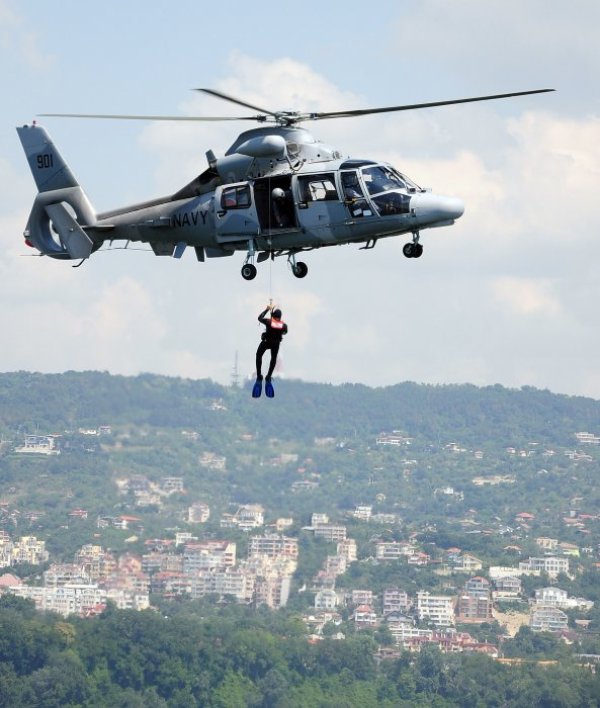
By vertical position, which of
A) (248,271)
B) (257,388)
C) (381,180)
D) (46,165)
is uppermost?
(46,165)

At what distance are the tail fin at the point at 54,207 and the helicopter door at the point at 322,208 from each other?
774cm

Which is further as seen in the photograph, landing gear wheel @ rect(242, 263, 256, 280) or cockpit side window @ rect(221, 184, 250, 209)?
cockpit side window @ rect(221, 184, 250, 209)

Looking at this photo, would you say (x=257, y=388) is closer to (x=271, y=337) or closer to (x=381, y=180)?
(x=271, y=337)

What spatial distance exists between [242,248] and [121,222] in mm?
4717

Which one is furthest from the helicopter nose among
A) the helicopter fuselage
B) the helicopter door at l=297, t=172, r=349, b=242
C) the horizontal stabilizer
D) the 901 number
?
the 901 number

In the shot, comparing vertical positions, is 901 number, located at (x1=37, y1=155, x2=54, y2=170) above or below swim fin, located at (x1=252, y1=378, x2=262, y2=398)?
above

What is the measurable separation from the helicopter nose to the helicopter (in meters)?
0.02

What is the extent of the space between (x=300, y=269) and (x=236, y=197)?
258 cm

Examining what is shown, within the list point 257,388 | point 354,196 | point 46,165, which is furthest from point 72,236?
point 354,196

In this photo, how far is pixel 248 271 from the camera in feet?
163

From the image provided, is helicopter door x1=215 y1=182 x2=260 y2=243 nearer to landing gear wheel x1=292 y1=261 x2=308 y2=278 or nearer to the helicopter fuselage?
the helicopter fuselage

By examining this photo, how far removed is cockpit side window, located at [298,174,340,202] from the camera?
49500mm

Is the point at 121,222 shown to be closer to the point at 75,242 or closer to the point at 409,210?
the point at 75,242

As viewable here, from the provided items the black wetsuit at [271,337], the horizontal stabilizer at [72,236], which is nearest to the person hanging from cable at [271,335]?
the black wetsuit at [271,337]
